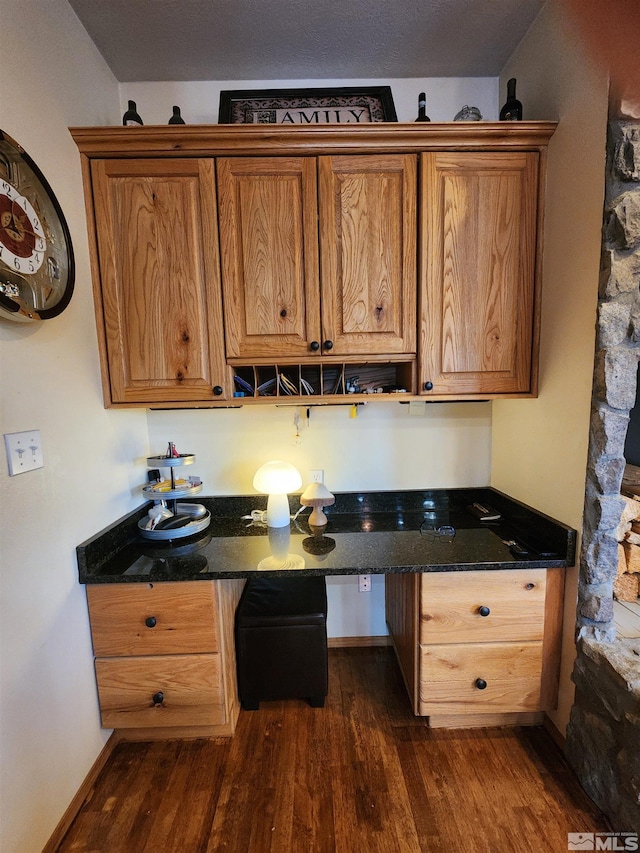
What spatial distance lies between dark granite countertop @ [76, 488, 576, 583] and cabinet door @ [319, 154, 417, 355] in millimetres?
823

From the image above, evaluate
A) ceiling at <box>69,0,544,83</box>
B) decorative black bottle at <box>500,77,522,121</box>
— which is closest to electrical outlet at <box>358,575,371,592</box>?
decorative black bottle at <box>500,77,522,121</box>

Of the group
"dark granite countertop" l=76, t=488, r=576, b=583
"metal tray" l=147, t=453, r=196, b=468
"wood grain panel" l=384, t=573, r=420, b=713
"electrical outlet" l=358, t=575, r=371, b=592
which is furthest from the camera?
"electrical outlet" l=358, t=575, r=371, b=592

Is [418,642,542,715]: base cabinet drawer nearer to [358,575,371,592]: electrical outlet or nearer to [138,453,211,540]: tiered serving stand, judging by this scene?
[358,575,371,592]: electrical outlet

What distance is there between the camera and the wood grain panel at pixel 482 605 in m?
1.38

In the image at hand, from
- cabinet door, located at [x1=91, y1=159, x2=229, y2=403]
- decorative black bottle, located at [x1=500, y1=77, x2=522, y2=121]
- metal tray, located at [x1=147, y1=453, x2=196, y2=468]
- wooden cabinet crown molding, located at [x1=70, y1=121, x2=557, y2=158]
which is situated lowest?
metal tray, located at [x1=147, y1=453, x2=196, y2=468]

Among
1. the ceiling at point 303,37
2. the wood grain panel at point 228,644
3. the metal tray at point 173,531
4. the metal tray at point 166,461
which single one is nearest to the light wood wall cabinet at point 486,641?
the wood grain panel at point 228,644

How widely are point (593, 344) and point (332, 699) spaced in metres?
1.88

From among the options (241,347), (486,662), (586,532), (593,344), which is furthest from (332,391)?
(486,662)

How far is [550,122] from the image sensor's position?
1360 mm

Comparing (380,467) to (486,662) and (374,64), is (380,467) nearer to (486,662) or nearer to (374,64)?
(486,662)

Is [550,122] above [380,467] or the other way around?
above

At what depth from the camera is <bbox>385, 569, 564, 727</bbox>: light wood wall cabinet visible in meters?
1.38

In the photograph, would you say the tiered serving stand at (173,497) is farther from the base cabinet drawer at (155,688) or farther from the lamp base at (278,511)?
the base cabinet drawer at (155,688)

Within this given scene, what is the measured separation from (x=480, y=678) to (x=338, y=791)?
26.6 inches
